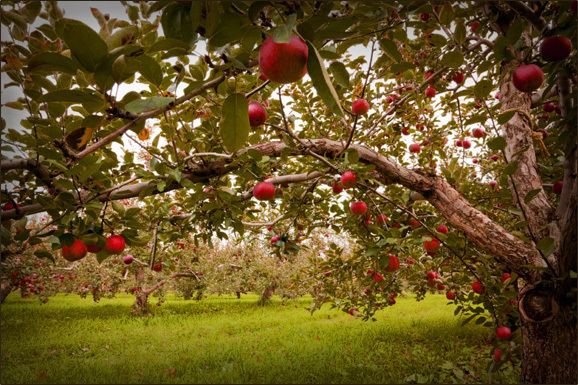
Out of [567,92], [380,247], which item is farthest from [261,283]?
[567,92]

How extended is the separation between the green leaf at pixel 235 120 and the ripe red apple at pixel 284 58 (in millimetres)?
107

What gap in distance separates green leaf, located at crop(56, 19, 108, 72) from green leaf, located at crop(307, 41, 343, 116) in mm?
477

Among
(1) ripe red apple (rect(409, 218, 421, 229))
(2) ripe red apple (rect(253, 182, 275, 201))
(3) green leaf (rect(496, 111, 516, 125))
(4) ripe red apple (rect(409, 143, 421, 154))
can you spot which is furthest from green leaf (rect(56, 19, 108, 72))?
(4) ripe red apple (rect(409, 143, 421, 154))

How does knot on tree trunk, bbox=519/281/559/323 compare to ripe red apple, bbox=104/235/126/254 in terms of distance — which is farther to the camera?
knot on tree trunk, bbox=519/281/559/323

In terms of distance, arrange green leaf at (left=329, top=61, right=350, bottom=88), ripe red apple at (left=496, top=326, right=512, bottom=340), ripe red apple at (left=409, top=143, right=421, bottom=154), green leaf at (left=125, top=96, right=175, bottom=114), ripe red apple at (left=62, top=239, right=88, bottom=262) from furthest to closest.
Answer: ripe red apple at (left=409, top=143, right=421, bottom=154) < ripe red apple at (left=496, top=326, right=512, bottom=340) < ripe red apple at (left=62, top=239, right=88, bottom=262) < green leaf at (left=329, top=61, right=350, bottom=88) < green leaf at (left=125, top=96, right=175, bottom=114)

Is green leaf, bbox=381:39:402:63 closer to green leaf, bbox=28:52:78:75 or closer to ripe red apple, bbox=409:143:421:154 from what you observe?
green leaf, bbox=28:52:78:75

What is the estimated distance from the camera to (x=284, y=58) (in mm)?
842

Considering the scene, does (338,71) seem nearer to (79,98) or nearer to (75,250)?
(79,98)

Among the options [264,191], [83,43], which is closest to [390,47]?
[83,43]

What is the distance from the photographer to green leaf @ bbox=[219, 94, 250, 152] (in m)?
0.94

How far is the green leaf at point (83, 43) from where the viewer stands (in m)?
0.79

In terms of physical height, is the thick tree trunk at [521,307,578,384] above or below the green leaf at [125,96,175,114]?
below

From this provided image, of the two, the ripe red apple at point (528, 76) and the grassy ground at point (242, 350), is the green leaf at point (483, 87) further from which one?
the grassy ground at point (242, 350)

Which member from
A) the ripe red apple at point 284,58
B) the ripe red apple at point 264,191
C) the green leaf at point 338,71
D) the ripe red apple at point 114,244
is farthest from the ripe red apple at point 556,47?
the ripe red apple at point 114,244
